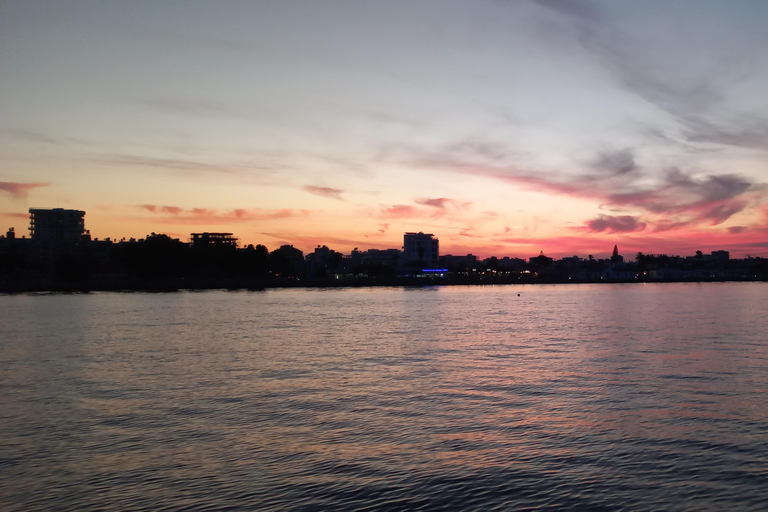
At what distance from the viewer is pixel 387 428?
2316 centimetres

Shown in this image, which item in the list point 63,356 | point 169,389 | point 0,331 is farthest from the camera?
point 0,331

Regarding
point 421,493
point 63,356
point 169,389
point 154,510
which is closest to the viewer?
point 154,510

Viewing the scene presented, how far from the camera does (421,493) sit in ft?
53.8

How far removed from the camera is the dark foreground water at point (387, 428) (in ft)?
54.1

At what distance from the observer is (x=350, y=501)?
15.8 metres

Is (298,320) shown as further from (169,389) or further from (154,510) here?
(154,510)

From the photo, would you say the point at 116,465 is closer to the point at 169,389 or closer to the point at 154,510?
the point at 154,510

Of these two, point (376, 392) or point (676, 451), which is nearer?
point (676, 451)

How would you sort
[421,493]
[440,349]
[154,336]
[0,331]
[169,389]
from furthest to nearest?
[0,331], [154,336], [440,349], [169,389], [421,493]

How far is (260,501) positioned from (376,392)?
1479 cm

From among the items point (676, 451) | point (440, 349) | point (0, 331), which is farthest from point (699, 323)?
point (0, 331)

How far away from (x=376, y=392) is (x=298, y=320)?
5537 cm

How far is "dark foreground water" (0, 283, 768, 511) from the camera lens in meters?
16.5

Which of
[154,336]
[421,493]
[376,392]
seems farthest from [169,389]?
[154,336]
